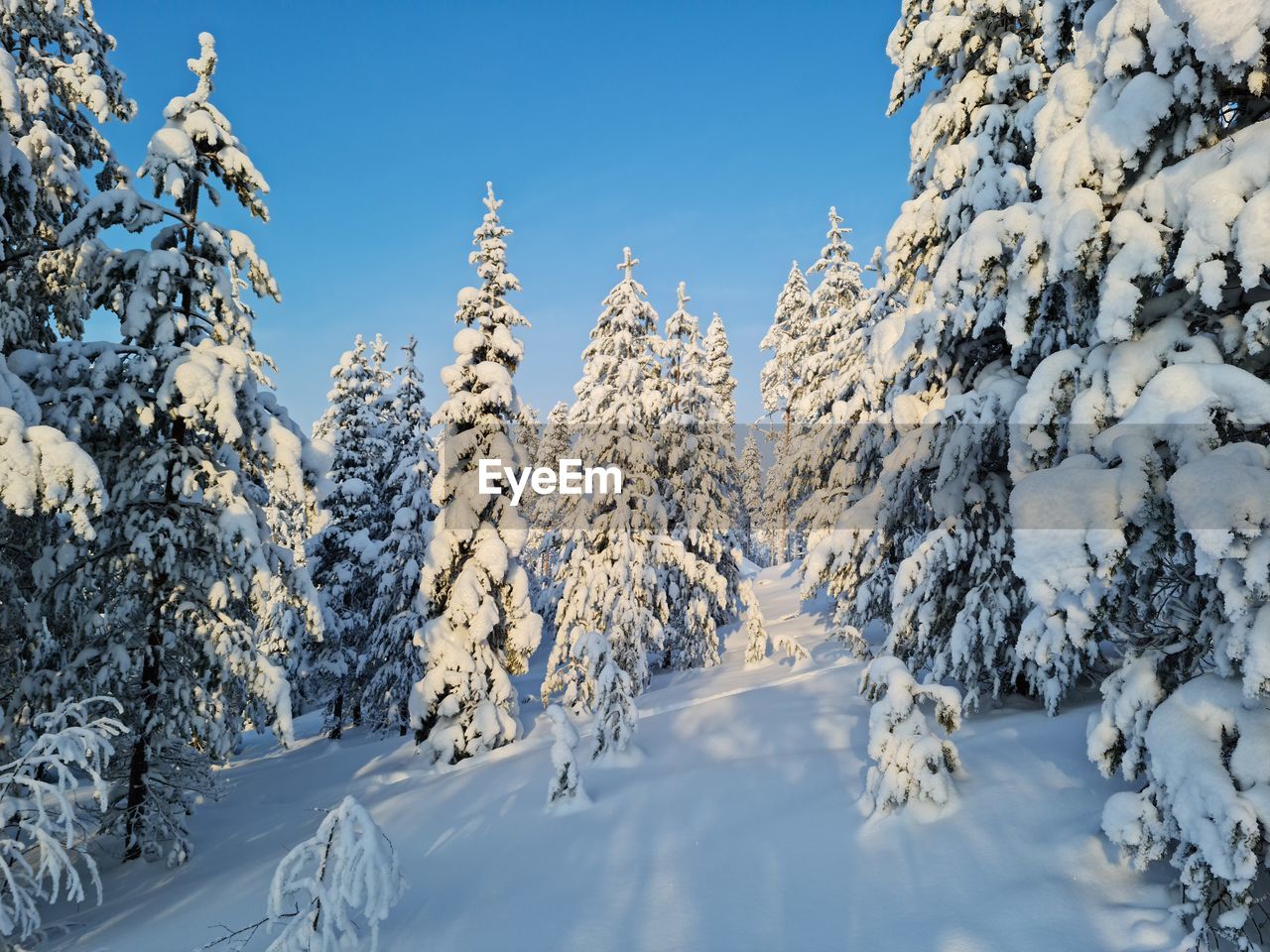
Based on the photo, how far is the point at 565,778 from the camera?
8.95 meters

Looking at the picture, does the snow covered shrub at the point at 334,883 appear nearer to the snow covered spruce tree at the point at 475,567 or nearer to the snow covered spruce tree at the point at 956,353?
the snow covered spruce tree at the point at 956,353

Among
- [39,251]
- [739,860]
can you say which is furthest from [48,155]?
[739,860]

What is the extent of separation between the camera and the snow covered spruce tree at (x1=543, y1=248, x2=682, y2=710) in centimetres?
1850

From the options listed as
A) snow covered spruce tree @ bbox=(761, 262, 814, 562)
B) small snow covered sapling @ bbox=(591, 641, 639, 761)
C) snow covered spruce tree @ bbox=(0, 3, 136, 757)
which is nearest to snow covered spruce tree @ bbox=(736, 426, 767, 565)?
snow covered spruce tree @ bbox=(761, 262, 814, 562)

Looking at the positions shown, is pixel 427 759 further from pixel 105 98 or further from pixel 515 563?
pixel 105 98

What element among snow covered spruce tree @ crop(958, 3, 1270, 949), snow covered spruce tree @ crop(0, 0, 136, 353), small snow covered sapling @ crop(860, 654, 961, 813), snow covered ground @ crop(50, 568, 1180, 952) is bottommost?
snow covered ground @ crop(50, 568, 1180, 952)

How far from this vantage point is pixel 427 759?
1541 centimetres

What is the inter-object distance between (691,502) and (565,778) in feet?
43.0

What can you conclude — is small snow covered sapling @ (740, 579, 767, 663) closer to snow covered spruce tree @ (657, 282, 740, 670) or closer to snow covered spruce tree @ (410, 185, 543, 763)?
snow covered spruce tree @ (657, 282, 740, 670)

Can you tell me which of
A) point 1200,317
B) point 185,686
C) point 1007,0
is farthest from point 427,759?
point 1007,0

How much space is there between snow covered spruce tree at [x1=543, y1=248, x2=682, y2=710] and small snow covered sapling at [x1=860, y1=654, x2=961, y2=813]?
12.0 m

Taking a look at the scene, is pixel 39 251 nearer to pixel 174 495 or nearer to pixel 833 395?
pixel 174 495

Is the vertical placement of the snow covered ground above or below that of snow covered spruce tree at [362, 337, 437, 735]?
below

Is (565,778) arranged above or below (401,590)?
below
